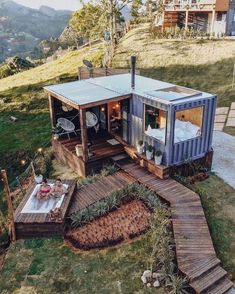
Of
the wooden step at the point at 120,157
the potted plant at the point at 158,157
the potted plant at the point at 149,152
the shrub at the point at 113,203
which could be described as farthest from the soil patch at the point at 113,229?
the wooden step at the point at 120,157

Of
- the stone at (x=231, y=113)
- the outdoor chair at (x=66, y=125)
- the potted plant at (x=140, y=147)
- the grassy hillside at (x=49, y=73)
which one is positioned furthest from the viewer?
the grassy hillside at (x=49, y=73)

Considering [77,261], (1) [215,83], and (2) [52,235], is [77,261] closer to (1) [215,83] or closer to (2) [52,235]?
(2) [52,235]

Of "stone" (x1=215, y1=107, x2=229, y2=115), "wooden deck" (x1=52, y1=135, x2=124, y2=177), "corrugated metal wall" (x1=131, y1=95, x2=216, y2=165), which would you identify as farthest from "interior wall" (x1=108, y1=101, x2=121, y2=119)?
"stone" (x1=215, y1=107, x2=229, y2=115)

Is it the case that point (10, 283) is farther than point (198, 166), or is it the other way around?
point (198, 166)

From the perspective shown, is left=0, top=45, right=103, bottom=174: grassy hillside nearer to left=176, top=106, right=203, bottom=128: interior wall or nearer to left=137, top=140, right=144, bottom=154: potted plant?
left=137, top=140, right=144, bottom=154: potted plant

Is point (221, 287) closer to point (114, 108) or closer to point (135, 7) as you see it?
point (114, 108)

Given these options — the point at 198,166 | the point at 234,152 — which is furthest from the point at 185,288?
the point at 234,152

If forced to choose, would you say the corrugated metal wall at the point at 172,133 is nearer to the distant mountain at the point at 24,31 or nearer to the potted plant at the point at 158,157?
the potted plant at the point at 158,157
